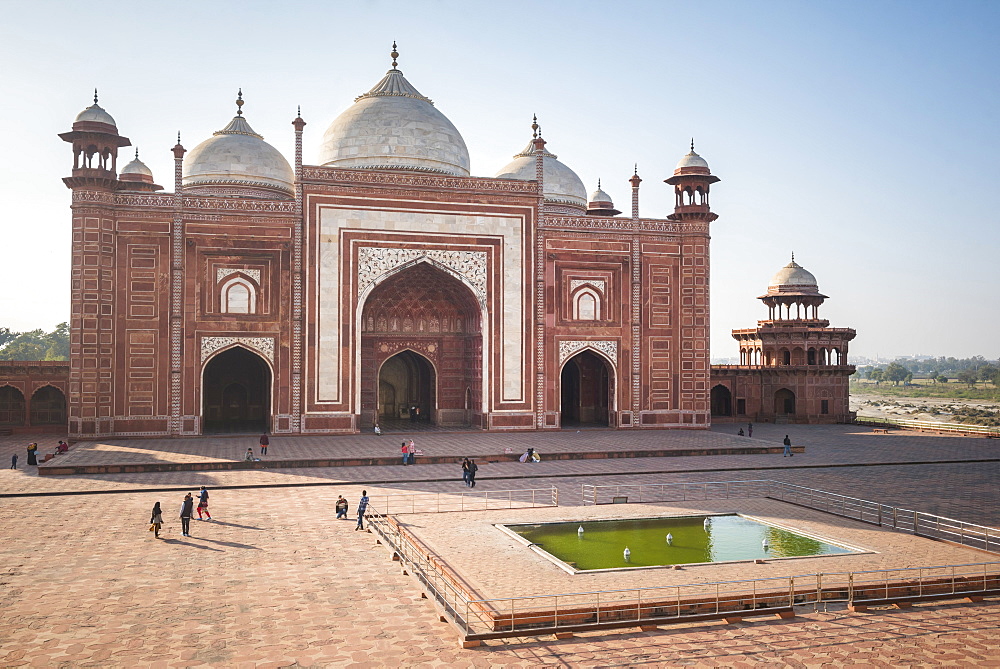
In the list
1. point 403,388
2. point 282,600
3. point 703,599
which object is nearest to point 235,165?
point 403,388

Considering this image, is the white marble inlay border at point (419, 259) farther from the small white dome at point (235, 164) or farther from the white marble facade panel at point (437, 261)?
the small white dome at point (235, 164)

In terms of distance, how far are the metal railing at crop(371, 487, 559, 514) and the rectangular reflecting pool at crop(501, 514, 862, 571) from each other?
1.52 m

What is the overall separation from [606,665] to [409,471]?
10.1 metres

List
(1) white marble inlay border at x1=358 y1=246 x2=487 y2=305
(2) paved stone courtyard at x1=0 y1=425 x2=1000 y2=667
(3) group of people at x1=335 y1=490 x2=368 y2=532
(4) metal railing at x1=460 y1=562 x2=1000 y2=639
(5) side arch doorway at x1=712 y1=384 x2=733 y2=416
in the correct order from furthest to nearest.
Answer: (5) side arch doorway at x1=712 y1=384 x2=733 y2=416 → (1) white marble inlay border at x1=358 y1=246 x2=487 y2=305 → (3) group of people at x1=335 y1=490 x2=368 y2=532 → (4) metal railing at x1=460 y1=562 x2=1000 y2=639 → (2) paved stone courtyard at x1=0 y1=425 x2=1000 y2=667

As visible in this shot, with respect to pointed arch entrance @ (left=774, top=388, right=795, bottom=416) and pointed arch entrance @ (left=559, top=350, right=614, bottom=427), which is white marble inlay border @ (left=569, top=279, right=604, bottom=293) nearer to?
pointed arch entrance @ (left=559, top=350, right=614, bottom=427)

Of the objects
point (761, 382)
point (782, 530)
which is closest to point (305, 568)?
point (782, 530)

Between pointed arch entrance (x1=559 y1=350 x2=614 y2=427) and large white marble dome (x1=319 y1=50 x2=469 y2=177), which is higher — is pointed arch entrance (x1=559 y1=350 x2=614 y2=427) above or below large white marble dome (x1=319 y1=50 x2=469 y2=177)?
below

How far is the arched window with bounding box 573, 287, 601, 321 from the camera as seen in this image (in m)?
23.3

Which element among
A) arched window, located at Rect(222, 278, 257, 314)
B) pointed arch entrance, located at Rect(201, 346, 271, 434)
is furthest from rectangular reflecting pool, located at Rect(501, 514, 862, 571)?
pointed arch entrance, located at Rect(201, 346, 271, 434)

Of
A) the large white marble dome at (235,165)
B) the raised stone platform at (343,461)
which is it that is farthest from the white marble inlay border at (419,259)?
the raised stone platform at (343,461)

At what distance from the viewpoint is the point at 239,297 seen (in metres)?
20.8

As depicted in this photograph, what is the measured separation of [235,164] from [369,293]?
6878 mm

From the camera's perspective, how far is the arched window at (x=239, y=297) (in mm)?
20766

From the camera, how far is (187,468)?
1571cm
